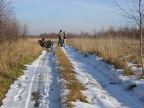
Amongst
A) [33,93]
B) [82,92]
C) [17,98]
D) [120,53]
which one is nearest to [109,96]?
[82,92]

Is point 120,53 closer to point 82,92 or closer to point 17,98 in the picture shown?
point 82,92

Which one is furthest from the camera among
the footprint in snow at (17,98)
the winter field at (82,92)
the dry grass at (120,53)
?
the dry grass at (120,53)

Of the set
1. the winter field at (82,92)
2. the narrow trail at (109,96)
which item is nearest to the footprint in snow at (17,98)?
the winter field at (82,92)

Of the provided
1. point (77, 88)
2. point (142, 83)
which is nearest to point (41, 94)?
point (77, 88)

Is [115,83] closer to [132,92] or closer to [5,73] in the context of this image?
[132,92]

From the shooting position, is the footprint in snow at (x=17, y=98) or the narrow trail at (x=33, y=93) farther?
the footprint in snow at (x=17, y=98)

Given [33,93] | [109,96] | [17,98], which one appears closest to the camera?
[17,98]

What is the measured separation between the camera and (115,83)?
6863 millimetres

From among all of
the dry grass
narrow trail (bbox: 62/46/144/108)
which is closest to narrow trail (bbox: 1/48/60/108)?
narrow trail (bbox: 62/46/144/108)

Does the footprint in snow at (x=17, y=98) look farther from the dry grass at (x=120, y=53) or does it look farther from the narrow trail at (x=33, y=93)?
the dry grass at (x=120, y=53)

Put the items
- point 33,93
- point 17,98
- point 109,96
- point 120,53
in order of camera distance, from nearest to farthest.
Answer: point 17,98 < point 109,96 < point 33,93 < point 120,53

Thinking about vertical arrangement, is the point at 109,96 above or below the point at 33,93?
below

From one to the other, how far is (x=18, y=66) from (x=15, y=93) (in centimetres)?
342

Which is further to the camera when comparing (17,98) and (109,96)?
(109,96)
